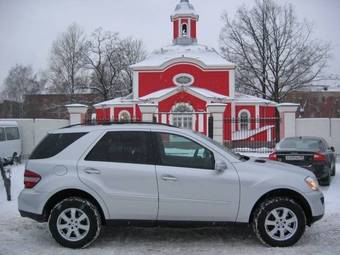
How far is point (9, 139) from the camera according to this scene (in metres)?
17.2

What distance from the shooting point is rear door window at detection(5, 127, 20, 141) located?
1720 centimetres

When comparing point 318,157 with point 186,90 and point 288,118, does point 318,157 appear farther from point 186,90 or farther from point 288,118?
point 186,90

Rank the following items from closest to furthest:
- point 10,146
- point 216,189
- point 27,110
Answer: point 216,189 → point 10,146 → point 27,110

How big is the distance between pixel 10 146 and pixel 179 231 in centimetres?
1245

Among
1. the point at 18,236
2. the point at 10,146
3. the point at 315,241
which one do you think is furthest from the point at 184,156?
the point at 10,146

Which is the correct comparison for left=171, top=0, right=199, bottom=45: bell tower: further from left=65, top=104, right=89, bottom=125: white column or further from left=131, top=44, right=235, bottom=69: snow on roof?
left=65, top=104, right=89, bottom=125: white column

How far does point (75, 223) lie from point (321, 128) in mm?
15138

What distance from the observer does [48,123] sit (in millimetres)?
19484

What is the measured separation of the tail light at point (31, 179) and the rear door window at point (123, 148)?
752 millimetres

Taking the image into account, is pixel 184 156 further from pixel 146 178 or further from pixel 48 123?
pixel 48 123

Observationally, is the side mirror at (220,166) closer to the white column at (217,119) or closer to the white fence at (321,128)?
the white column at (217,119)

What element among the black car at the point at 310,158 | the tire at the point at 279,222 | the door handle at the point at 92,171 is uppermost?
the door handle at the point at 92,171

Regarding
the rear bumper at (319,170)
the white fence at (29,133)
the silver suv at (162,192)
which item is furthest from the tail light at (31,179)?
the white fence at (29,133)

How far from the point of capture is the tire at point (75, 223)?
578 cm
